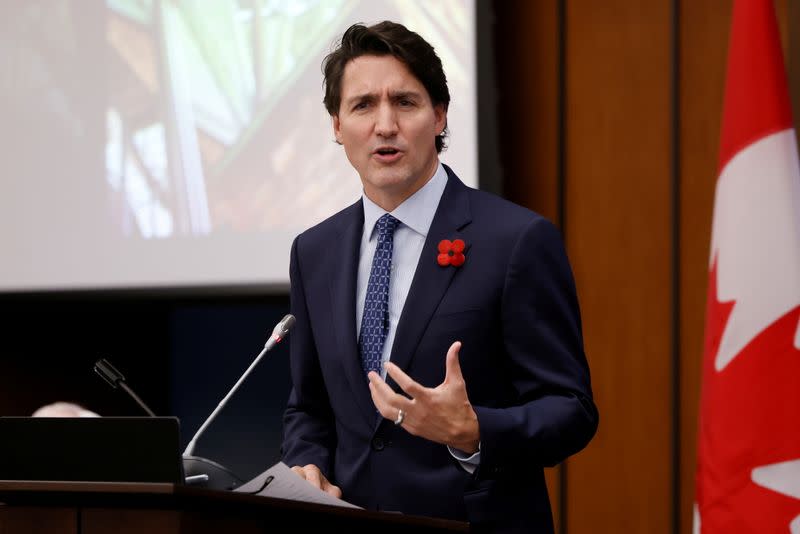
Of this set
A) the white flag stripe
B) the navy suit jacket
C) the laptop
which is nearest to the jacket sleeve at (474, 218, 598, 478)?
the navy suit jacket

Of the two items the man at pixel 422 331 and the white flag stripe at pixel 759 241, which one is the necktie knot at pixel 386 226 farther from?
the white flag stripe at pixel 759 241

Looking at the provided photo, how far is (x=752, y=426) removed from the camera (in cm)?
239

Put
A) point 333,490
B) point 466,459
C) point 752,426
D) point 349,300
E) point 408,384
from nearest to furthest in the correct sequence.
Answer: point 408,384
point 466,459
point 333,490
point 349,300
point 752,426

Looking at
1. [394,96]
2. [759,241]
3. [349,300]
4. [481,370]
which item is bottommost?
[481,370]

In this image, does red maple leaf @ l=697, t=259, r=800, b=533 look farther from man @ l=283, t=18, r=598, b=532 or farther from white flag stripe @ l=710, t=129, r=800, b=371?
man @ l=283, t=18, r=598, b=532

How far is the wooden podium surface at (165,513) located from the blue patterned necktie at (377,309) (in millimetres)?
456

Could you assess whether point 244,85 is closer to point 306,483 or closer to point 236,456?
point 236,456

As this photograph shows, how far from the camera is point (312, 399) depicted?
1997mm

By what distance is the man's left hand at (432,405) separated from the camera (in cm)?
145

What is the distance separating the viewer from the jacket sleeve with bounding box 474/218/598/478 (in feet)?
5.27

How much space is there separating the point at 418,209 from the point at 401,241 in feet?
0.22

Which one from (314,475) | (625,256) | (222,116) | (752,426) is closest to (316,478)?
(314,475)

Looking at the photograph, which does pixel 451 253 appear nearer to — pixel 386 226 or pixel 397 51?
pixel 386 226

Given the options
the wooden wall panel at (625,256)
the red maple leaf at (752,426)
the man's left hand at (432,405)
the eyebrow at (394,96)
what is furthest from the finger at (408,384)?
the wooden wall panel at (625,256)
